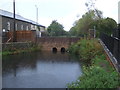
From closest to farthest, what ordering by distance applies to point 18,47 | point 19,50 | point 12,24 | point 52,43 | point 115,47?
point 115,47, point 19,50, point 18,47, point 52,43, point 12,24

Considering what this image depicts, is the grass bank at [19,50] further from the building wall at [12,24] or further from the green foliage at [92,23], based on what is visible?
the green foliage at [92,23]

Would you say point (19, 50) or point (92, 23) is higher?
point (92, 23)

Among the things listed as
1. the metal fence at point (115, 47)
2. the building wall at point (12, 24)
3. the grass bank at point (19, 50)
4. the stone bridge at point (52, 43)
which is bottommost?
the grass bank at point (19, 50)

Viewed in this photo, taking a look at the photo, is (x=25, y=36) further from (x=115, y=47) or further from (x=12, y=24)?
(x=115, y=47)

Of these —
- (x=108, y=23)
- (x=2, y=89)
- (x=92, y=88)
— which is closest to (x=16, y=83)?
(x=2, y=89)

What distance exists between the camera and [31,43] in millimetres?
27203

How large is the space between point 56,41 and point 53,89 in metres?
21.2

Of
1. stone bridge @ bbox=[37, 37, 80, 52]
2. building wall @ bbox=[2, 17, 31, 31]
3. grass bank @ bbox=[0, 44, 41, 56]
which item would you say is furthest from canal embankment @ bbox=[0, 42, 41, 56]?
building wall @ bbox=[2, 17, 31, 31]

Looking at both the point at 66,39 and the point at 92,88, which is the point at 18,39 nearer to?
the point at 66,39

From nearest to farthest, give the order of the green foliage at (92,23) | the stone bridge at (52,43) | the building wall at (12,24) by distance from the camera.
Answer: the green foliage at (92,23)
the building wall at (12,24)
the stone bridge at (52,43)

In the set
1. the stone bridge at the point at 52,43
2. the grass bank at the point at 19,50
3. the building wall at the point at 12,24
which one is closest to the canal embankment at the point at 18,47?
the grass bank at the point at 19,50

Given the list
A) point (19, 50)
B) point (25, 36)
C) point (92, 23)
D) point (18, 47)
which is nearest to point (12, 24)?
point (25, 36)

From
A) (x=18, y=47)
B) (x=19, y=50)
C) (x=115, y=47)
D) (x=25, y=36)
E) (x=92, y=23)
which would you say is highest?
(x=92, y=23)

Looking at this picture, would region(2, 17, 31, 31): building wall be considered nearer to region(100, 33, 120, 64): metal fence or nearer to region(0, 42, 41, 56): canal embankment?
region(0, 42, 41, 56): canal embankment
